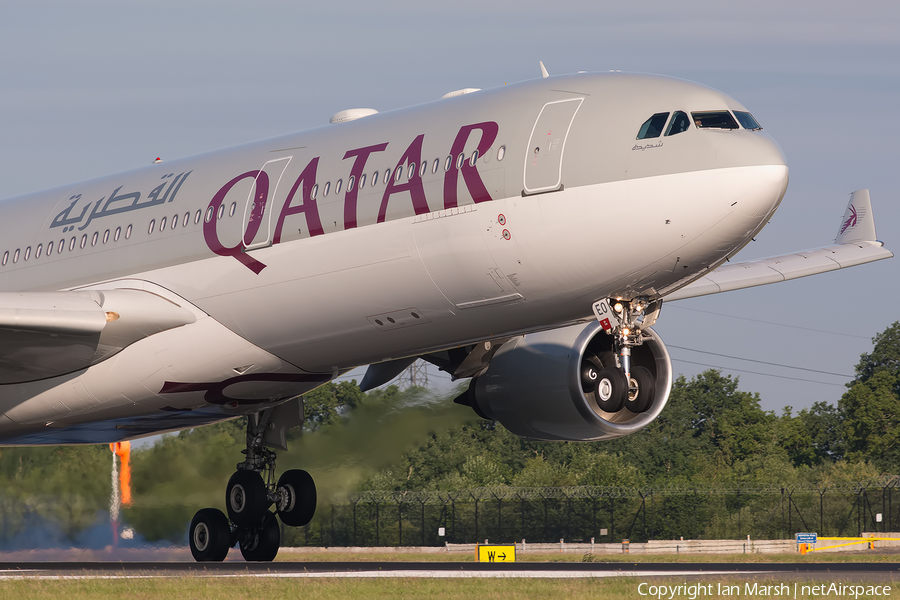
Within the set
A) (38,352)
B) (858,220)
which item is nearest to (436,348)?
(38,352)

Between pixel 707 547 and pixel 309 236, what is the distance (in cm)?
2445

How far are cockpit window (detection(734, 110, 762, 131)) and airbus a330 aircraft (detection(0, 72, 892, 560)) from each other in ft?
0.23

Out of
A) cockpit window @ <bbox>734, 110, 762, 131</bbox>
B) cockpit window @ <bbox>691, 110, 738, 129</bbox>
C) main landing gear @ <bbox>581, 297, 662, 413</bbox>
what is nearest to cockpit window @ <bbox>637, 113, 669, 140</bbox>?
cockpit window @ <bbox>691, 110, 738, 129</bbox>

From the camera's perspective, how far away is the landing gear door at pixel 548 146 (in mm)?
14539

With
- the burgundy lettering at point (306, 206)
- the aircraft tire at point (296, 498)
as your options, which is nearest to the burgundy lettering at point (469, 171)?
the burgundy lettering at point (306, 206)

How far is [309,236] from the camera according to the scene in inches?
649

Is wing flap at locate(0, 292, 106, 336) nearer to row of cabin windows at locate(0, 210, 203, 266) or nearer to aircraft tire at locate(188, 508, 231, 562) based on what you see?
row of cabin windows at locate(0, 210, 203, 266)

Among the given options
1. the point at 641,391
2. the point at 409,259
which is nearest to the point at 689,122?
the point at 409,259

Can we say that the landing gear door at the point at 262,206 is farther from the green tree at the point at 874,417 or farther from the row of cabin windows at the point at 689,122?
the green tree at the point at 874,417

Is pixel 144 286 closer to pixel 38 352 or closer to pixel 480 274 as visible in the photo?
pixel 38 352

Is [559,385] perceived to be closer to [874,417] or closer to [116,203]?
[116,203]

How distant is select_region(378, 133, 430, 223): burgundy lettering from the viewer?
1541cm

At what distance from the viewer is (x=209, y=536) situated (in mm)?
22344

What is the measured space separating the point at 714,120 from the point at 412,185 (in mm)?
3850
